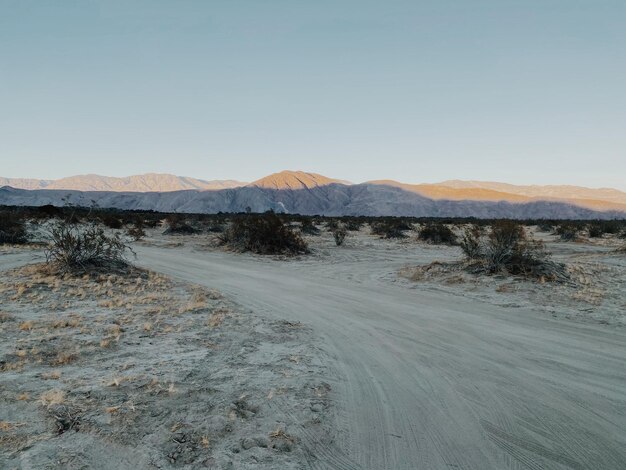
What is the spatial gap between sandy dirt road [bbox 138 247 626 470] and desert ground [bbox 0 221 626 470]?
Answer: 2 cm

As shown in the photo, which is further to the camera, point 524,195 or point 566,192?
point 566,192

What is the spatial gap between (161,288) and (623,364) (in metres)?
8.59

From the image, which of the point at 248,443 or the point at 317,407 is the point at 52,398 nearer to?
the point at 248,443

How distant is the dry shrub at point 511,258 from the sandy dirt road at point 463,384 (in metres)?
3.06

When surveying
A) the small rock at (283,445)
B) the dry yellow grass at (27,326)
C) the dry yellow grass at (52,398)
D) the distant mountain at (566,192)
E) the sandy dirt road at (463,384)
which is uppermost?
the distant mountain at (566,192)

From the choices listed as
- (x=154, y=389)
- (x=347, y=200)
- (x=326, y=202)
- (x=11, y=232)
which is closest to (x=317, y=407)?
(x=154, y=389)

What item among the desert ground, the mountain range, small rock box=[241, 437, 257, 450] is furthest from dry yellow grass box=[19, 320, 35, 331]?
the mountain range

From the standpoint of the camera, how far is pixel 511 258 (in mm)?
11586

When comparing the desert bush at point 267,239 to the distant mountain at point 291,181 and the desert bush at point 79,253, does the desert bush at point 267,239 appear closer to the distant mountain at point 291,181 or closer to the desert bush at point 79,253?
the desert bush at point 79,253

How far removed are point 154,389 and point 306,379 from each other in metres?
1.51

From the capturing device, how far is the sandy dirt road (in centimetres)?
301

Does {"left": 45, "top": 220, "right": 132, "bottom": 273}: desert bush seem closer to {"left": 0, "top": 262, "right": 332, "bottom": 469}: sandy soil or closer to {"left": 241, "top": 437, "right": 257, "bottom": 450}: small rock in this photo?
{"left": 0, "top": 262, "right": 332, "bottom": 469}: sandy soil

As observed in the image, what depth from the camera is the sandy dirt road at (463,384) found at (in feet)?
9.89

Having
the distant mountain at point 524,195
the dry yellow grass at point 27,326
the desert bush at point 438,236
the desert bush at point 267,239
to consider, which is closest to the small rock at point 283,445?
the dry yellow grass at point 27,326
